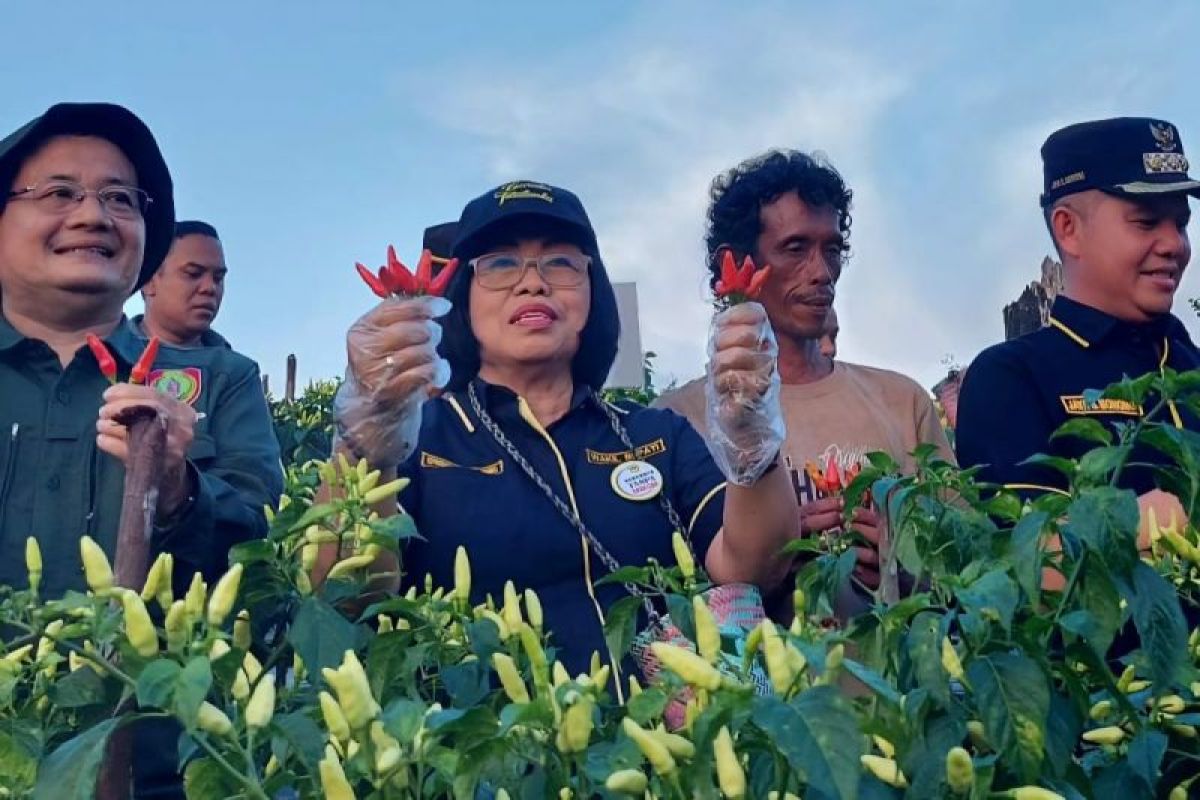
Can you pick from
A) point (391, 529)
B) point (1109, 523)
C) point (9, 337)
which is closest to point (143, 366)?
point (391, 529)

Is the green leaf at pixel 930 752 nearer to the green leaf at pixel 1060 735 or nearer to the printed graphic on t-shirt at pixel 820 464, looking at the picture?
the green leaf at pixel 1060 735

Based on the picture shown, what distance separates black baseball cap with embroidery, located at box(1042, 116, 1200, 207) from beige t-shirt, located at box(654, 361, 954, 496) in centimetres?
68

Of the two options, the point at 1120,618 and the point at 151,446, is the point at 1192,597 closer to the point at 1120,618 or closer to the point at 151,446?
the point at 1120,618

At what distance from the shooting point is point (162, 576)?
1.54 metres

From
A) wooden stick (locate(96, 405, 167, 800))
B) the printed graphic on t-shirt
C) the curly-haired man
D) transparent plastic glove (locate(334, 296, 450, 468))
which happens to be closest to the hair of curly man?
the curly-haired man

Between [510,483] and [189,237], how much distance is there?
350cm

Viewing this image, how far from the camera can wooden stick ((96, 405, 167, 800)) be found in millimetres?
1419

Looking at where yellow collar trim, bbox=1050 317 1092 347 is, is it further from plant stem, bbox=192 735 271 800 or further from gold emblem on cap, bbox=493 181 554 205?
plant stem, bbox=192 735 271 800

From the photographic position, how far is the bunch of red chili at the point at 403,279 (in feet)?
6.45

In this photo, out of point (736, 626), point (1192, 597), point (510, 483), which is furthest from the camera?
point (510, 483)

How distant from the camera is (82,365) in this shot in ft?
8.51

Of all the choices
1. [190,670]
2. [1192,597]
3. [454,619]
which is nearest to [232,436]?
[454,619]

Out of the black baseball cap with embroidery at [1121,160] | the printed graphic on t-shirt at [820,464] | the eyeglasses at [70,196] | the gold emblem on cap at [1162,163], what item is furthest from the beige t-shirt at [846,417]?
the eyeglasses at [70,196]

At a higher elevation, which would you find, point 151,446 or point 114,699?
point 151,446
